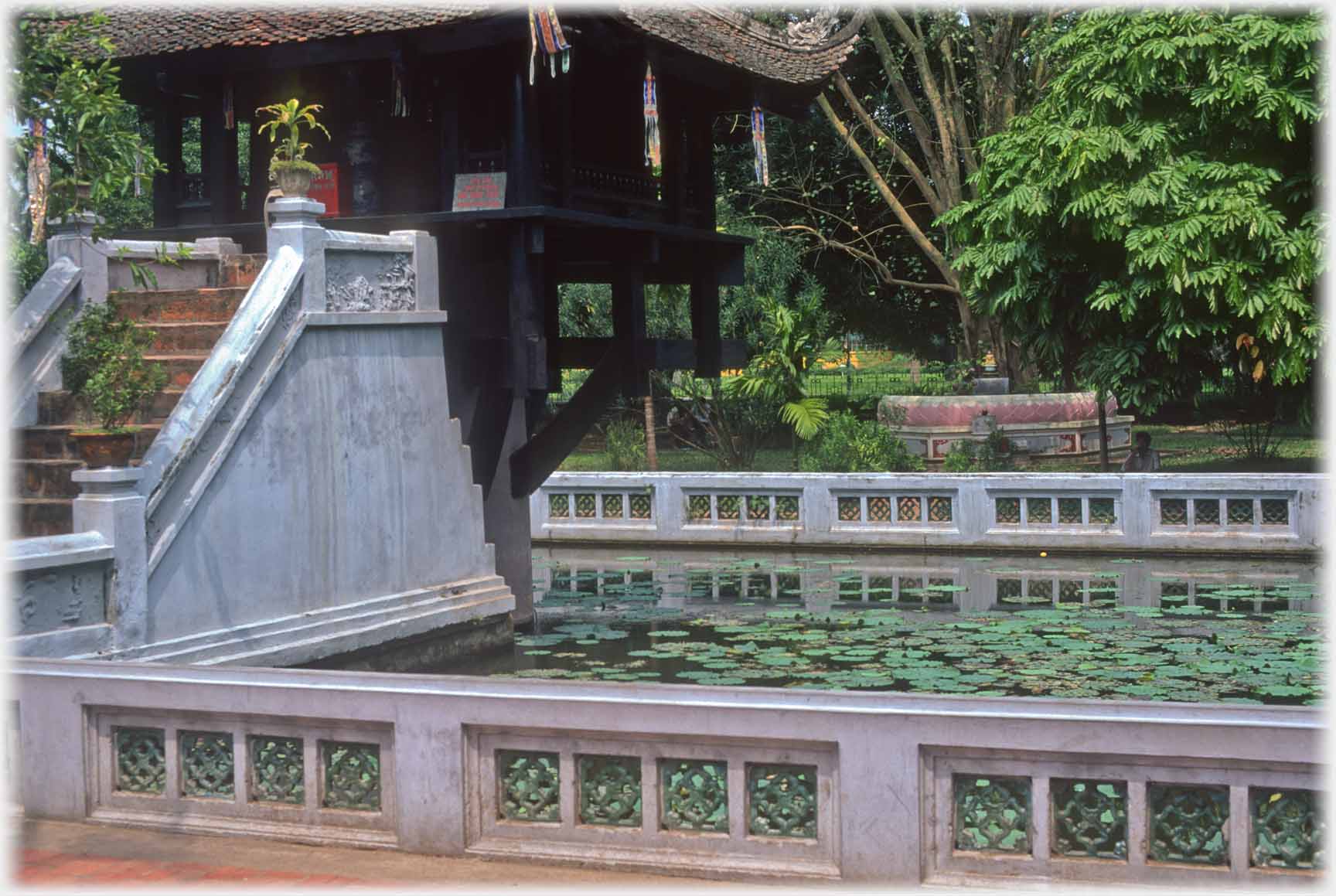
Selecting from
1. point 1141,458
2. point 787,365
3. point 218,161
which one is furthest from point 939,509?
point 218,161

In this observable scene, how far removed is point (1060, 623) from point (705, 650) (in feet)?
10.4

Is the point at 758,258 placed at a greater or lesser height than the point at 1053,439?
greater

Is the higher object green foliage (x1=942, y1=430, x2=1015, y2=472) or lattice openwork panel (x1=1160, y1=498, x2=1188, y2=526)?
green foliage (x1=942, y1=430, x2=1015, y2=472)

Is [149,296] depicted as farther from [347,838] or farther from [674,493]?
[674,493]

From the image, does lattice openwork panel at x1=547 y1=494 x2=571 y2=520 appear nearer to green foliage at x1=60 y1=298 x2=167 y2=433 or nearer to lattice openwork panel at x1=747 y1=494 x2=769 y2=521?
lattice openwork panel at x1=747 y1=494 x2=769 y2=521

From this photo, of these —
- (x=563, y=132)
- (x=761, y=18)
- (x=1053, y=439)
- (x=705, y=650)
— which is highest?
(x=761, y=18)

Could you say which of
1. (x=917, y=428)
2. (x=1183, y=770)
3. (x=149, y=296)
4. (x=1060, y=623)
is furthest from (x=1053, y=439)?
(x=1183, y=770)

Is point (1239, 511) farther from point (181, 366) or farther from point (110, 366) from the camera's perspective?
point (110, 366)

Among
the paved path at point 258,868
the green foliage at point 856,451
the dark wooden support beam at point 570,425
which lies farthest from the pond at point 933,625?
the paved path at point 258,868

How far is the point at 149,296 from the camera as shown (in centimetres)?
1095

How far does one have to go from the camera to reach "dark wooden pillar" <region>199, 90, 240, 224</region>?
1295 centimetres

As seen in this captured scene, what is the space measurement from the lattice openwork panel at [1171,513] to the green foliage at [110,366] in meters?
11.0

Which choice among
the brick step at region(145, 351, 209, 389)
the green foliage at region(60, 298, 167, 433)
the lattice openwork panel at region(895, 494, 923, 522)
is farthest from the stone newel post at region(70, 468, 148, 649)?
the lattice openwork panel at region(895, 494, 923, 522)

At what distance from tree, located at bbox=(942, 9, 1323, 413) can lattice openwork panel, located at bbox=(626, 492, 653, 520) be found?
218 inches
